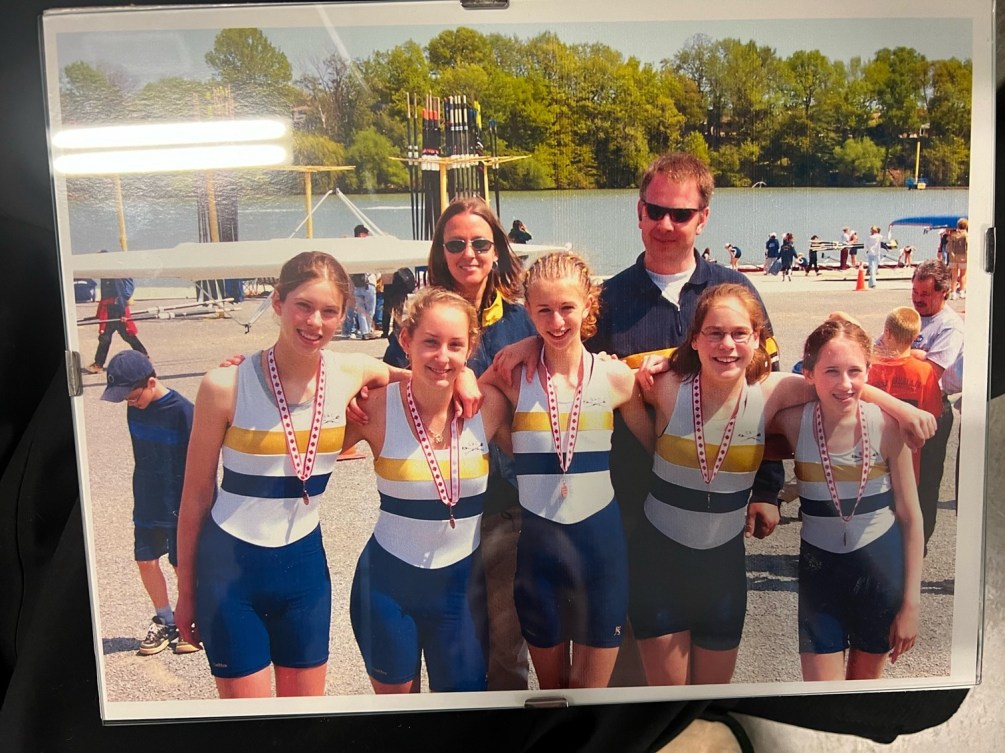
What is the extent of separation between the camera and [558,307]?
1.29 metres

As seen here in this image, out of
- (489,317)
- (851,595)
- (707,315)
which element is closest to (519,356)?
(489,317)

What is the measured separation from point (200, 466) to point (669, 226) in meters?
0.88

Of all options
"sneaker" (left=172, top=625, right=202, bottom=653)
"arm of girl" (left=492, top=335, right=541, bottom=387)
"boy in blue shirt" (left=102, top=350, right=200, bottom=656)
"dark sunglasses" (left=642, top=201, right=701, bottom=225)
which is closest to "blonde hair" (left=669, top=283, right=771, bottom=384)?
"dark sunglasses" (left=642, top=201, right=701, bottom=225)

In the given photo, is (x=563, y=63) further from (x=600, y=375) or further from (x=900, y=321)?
(x=900, y=321)

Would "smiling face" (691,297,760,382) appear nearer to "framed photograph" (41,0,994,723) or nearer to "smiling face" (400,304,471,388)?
"framed photograph" (41,0,994,723)

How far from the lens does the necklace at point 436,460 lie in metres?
1.30

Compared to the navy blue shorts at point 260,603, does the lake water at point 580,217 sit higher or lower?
higher

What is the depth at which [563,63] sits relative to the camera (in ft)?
4.20

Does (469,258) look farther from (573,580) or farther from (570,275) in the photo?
(573,580)

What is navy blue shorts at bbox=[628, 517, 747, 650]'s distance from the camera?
4.47ft

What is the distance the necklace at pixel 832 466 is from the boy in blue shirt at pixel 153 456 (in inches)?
42.3

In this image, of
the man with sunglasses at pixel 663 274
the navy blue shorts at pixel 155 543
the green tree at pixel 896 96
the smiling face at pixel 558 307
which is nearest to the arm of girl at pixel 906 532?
the man with sunglasses at pixel 663 274

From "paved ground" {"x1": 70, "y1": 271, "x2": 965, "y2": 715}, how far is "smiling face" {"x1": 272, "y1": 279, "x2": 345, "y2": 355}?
3cm

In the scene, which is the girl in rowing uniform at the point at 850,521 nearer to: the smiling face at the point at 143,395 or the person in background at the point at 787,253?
the person in background at the point at 787,253
